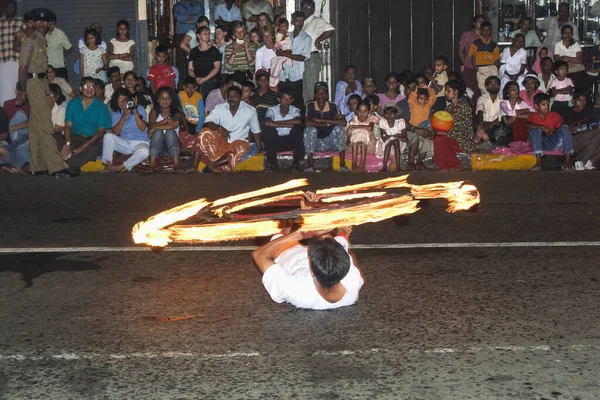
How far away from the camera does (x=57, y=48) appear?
48.0 ft

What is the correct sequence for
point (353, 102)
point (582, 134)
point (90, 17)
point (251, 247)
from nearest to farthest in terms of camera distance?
point (251, 247) < point (582, 134) < point (353, 102) < point (90, 17)

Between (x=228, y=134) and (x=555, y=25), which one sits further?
(x=555, y=25)

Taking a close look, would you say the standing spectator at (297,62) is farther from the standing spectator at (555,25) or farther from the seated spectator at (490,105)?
the standing spectator at (555,25)

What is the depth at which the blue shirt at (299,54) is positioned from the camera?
47.6 ft

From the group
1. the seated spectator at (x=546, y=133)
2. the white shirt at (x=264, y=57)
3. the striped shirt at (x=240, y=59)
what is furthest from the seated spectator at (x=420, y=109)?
the striped shirt at (x=240, y=59)

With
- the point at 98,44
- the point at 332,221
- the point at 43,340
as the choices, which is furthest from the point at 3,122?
the point at 43,340

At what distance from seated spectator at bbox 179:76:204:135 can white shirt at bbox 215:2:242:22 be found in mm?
2079

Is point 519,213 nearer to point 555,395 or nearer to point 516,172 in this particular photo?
point 516,172

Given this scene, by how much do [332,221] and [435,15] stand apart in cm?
1009

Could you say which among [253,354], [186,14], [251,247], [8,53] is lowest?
[253,354]

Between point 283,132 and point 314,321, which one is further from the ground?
point 283,132

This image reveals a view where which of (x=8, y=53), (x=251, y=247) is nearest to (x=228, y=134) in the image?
(x=8, y=53)

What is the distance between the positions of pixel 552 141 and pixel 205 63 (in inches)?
213

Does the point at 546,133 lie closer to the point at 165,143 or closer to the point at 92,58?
the point at 165,143
